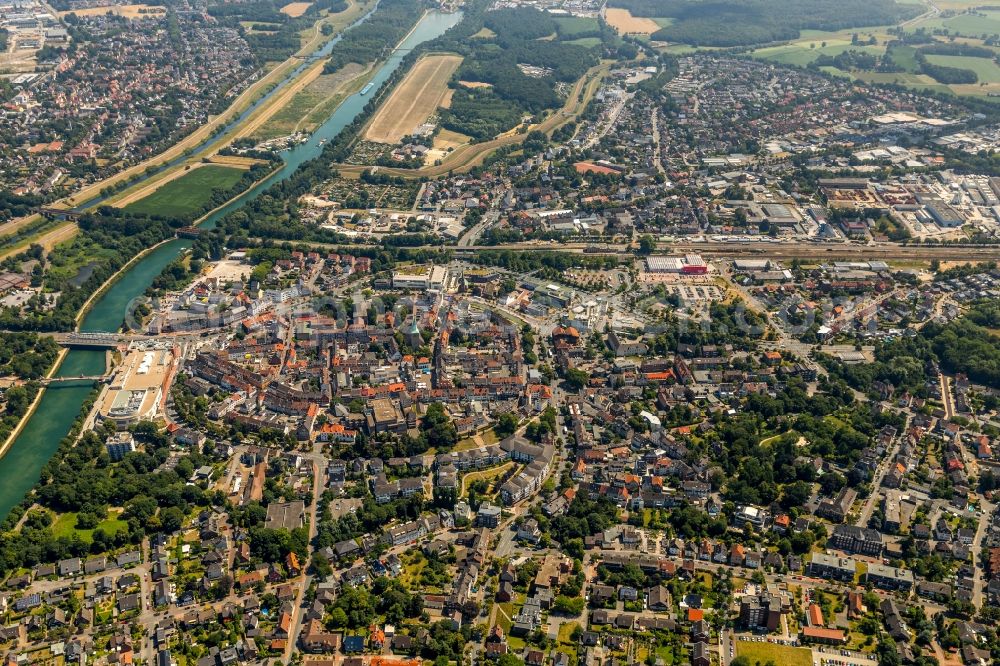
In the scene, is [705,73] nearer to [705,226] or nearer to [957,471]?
[705,226]

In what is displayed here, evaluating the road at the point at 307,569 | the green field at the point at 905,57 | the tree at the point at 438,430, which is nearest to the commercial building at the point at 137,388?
the road at the point at 307,569

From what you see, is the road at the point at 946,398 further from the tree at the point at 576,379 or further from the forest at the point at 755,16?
the forest at the point at 755,16

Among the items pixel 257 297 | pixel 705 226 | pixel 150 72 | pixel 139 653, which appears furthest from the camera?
pixel 150 72

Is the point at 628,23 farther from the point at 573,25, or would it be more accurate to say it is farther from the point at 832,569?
the point at 832,569

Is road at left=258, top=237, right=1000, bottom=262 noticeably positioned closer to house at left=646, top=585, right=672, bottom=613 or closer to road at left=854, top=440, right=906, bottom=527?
road at left=854, top=440, right=906, bottom=527

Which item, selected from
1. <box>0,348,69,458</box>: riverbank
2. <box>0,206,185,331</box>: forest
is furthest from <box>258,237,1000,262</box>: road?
<box>0,348,69,458</box>: riverbank

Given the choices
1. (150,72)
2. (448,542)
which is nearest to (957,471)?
(448,542)
